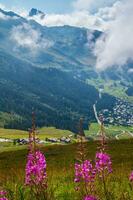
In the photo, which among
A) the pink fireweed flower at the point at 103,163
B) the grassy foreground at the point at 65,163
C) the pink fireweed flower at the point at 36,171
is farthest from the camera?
the grassy foreground at the point at 65,163

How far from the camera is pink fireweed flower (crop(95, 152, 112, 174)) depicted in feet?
25.8

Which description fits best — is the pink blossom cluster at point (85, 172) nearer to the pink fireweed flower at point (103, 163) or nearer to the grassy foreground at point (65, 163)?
the pink fireweed flower at point (103, 163)

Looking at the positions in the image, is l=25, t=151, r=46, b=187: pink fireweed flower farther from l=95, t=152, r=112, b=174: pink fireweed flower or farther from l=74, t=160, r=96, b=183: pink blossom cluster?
l=95, t=152, r=112, b=174: pink fireweed flower

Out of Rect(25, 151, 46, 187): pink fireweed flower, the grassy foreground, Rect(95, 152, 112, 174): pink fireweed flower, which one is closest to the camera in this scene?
Rect(25, 151, 46, 187): pink fireweed flower

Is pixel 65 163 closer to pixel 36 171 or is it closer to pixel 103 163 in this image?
pixel 103 163

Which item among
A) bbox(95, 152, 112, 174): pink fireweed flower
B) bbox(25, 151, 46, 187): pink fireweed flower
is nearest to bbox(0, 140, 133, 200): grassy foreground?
bbox(95, 152, 112, 174): pink fireweed flower

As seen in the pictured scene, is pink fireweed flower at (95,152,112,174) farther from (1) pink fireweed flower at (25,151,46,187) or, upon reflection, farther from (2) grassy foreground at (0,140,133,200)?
(2) grassy foreground at (0,140,133,200)

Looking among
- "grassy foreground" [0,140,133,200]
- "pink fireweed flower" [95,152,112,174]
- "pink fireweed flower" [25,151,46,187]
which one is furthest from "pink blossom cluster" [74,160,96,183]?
"grassy foreground" [0,140,133,200]

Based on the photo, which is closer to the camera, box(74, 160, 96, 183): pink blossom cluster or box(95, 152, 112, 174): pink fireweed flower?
box(74, 160, 96, 183): pink blossom cluster

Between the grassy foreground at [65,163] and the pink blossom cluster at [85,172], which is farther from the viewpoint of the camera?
the grassy foreground at [65,163]

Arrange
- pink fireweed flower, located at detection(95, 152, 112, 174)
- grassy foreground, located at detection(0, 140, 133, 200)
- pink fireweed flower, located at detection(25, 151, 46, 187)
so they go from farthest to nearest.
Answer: grassy foreground, located at detection(0, 140, 133, 200)
pink fireweed flower, located at detection(95, 152, 112, 174)
pink fireweed flower, located at detection(25, 151, 46, 187)

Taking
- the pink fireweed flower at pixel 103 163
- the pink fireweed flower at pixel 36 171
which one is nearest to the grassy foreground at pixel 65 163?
the pink fireweed flower at pixel 103 163

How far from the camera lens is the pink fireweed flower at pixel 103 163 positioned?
788cm

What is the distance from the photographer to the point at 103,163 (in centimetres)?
795
